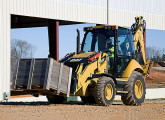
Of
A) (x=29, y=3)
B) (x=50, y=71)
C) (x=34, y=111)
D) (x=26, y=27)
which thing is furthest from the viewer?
(x=26, y=27)

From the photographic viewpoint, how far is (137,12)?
99.7 feet

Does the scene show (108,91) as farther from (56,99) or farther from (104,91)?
(56,99)

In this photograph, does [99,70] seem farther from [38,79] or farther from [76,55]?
[38,79]

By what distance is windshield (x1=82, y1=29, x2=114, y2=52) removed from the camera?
17.2 metres

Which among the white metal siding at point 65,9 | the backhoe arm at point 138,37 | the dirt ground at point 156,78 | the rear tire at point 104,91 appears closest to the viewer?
the rear tire at point 104,91

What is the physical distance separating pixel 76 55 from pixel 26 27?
1705cm

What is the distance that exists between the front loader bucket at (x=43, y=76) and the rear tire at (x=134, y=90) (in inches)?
114

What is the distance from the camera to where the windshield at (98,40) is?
56.6ft

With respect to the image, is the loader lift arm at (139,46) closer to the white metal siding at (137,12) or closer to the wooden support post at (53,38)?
the wooden support post at (53,38)

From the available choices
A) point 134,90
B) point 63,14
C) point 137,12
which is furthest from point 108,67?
point 137,12

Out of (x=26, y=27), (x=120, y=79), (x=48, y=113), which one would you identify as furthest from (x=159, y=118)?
(x=26, y=27)

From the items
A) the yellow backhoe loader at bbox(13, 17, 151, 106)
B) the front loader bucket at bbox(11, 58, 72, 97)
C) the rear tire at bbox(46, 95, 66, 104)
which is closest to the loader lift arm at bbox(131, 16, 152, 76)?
the yellow backhoe loader at bbox(13, 17, 151, 106)

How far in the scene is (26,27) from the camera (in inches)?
1313

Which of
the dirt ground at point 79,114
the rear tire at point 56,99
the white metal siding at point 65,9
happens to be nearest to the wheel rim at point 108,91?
the dirt ground at point 79,114
